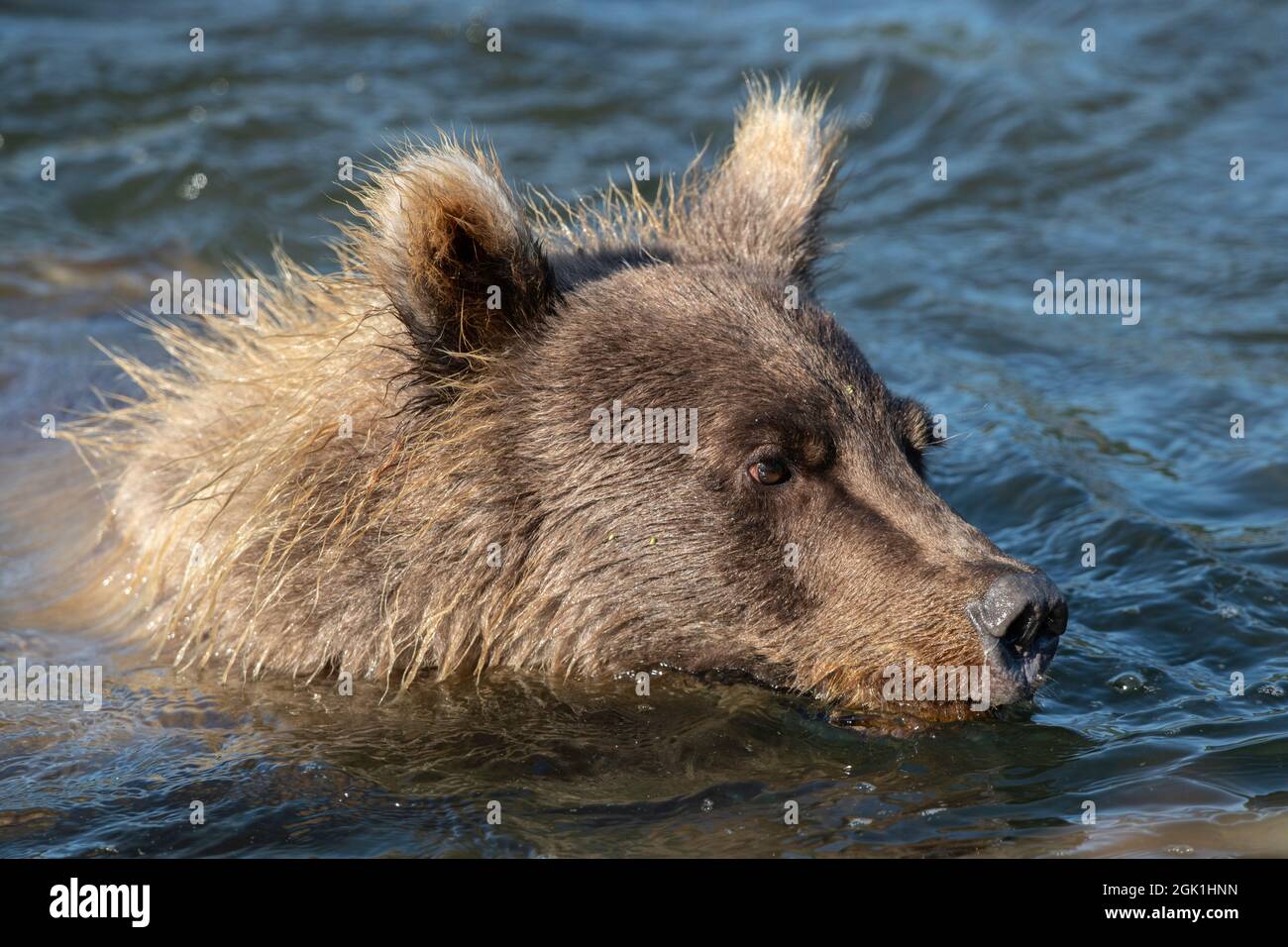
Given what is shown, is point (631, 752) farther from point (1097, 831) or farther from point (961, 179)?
point (961, 179)

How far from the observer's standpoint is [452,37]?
57.1ft

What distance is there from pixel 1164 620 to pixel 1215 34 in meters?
10.4

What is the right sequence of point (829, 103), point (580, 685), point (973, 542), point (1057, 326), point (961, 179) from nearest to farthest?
point (973, 542) < point (580, 685) < point (1057, 326) < point (961, 179) < point (829, 103)

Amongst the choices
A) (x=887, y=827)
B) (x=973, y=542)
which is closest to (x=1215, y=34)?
(x=973, y=542)

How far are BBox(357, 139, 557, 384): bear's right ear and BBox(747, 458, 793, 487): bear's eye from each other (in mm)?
1156

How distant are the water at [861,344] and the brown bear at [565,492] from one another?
308mm

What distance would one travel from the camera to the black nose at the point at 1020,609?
20.4 ft

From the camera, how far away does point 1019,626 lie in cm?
626

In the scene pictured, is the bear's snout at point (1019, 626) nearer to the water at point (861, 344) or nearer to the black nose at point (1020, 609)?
the black nose at point (1020, 609)

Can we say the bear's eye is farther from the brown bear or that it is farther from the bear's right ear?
the bear's right ear

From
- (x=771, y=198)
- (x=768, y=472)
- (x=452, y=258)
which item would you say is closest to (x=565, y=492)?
(x=768, y=472)

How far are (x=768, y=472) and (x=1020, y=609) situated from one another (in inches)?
48.0

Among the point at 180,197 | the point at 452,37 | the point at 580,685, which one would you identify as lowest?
the point at 580,685

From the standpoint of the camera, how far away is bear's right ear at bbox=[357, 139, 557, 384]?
20.9ft
